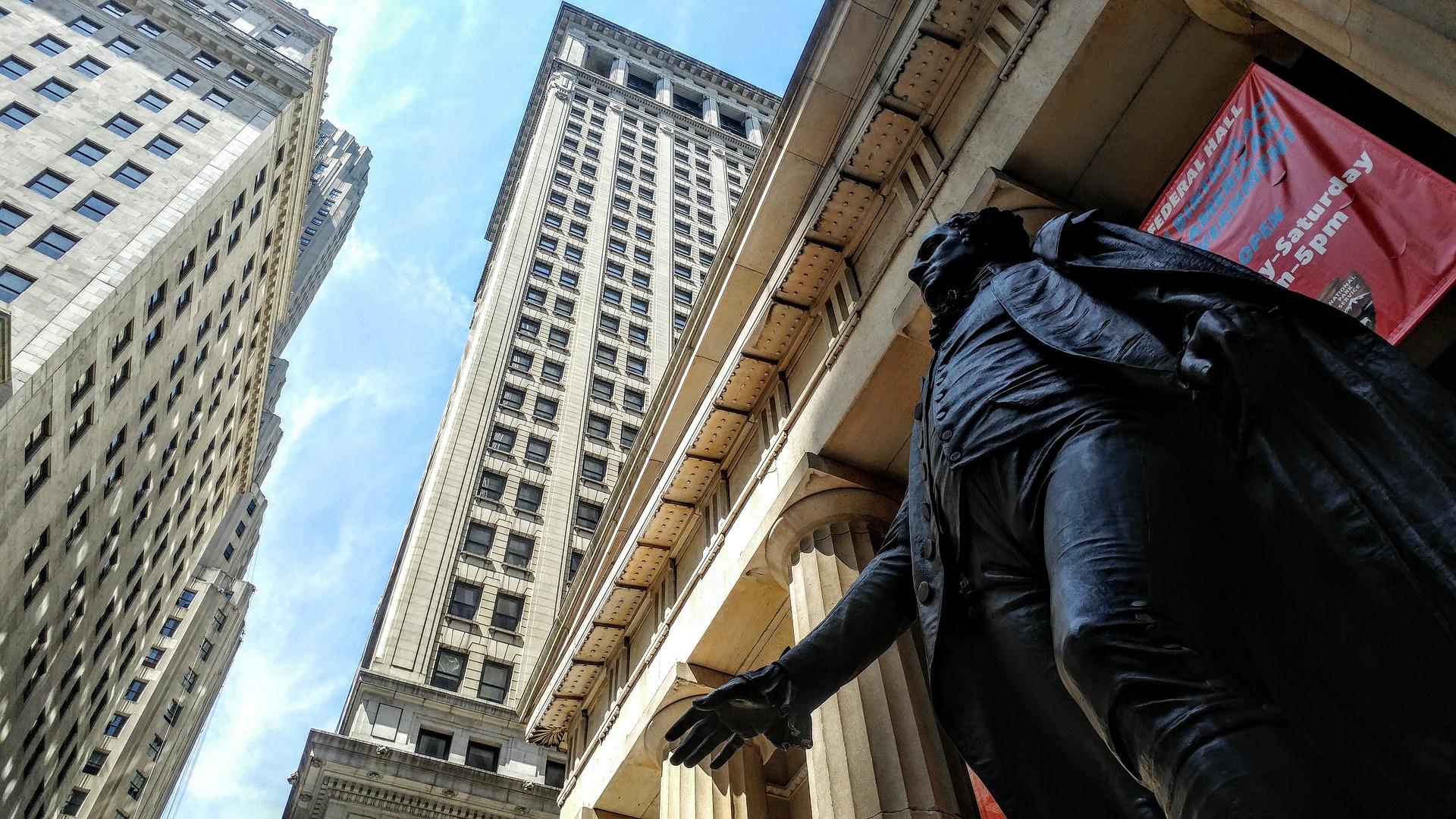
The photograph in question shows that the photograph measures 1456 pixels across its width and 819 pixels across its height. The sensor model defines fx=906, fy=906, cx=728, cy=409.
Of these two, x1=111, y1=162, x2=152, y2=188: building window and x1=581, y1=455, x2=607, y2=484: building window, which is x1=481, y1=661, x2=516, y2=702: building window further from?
x1=111, y1=162, x2=152, y2=188: building window

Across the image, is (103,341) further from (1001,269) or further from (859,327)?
(1001,269)

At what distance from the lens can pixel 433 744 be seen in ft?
84.7

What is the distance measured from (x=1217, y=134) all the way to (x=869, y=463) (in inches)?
191

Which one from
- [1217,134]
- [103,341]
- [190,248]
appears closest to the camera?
[1217,134]

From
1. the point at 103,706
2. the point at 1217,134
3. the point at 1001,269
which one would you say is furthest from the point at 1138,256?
the point at 103,706

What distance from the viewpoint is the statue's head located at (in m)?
3.90

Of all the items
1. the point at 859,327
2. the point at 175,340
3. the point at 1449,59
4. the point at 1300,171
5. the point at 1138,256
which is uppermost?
the point at 175,340

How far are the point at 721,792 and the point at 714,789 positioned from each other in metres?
0.11

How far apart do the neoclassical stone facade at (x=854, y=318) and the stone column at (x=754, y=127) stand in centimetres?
6257

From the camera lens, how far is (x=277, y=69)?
1924 inches

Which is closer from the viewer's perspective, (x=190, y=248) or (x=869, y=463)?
(x=869, y=463)

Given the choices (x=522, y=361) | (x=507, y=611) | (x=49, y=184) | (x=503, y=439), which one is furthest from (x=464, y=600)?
(x=49, y=184)

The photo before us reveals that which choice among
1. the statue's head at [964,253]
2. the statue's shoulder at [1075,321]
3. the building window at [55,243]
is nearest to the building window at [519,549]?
the building window at [55,243]

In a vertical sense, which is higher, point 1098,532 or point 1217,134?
point 1217,134
